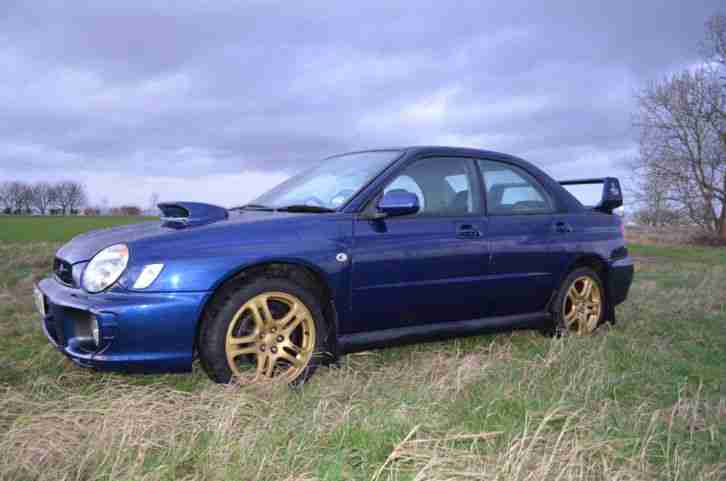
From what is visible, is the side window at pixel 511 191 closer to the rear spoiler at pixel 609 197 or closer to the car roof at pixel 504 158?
the car roof at pixel 504 158

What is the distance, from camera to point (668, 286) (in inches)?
327

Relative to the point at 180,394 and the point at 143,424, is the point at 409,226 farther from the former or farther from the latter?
the point at 143,424

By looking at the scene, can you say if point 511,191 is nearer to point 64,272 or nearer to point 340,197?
point 340,197

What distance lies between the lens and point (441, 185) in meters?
4.01

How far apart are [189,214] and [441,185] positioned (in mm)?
1676

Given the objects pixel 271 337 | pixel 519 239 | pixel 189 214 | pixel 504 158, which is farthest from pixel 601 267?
pixel 189 214

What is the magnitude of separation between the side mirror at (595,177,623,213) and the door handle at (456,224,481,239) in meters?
1.63

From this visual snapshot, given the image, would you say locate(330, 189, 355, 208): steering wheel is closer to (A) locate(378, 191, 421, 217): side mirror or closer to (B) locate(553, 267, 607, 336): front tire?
(A) locate(378, 191, 421, 217): side mirror

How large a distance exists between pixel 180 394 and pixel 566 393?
1914mm

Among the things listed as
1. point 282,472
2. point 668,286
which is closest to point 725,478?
point 282,472

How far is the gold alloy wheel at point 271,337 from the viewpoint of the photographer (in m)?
3.08

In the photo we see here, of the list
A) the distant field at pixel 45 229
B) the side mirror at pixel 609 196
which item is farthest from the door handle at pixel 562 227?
the distant field at pixel 45 229

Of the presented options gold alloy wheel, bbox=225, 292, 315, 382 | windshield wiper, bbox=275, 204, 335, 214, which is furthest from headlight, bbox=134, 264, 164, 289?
windshield wiper, bbox=275, 204, 335, 214

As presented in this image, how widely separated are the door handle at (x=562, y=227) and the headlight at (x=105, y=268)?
310cm
